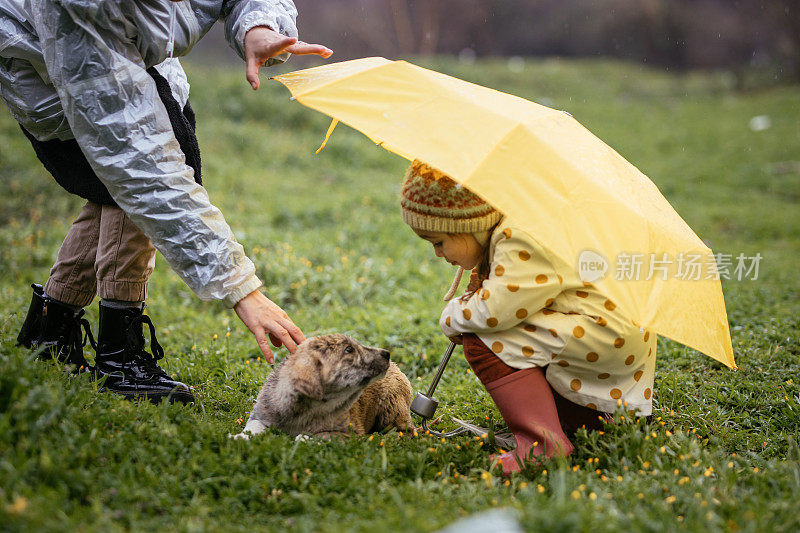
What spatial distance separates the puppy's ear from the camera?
11.3 ft

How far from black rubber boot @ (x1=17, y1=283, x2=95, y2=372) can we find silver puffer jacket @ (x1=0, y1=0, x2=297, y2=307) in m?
1.12

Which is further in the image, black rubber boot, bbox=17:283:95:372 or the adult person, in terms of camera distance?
black rubber boot, bbox=17:283:95:372

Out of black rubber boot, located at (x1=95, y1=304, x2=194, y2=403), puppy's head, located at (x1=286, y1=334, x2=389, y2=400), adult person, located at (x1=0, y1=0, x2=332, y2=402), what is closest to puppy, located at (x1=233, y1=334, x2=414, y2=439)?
puppy's head, located at (x1=286, y1=334, x2=389, y2=400)

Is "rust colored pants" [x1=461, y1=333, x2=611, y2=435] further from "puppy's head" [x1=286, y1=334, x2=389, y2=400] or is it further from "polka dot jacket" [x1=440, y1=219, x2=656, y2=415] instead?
"puppy's head" [x1=286, y1=334, x2=389, y2=400]

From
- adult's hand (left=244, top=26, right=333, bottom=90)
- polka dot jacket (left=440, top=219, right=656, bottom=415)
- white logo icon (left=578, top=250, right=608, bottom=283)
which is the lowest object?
polka dot jacket (left=440, top=219, right=656, bottom=415)

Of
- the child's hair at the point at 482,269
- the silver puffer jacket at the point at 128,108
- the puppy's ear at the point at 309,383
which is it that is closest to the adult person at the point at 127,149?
the silver puffer jacket at the point at 128,108

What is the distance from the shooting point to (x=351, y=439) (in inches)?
134

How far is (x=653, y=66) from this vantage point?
28.6 meters

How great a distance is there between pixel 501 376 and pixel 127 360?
6.88ft

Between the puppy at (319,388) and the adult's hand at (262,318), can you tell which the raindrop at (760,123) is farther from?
the adult's hand at (262,318)

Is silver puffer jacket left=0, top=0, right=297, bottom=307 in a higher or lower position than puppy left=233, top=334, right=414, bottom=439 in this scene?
higher

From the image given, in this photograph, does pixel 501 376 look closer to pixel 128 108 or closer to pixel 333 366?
pixel 333 366

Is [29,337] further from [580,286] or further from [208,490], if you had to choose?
[580,286]

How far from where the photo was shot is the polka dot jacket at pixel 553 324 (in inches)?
131
